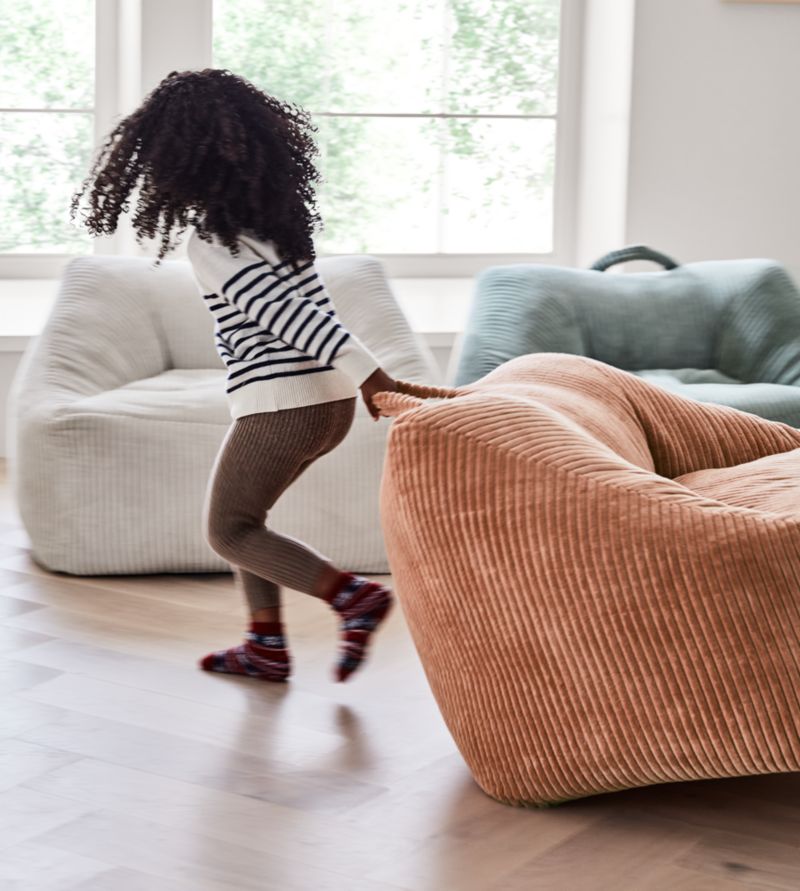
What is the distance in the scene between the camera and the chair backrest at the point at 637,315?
3.19 meters

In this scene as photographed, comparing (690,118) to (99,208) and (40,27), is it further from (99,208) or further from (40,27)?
(99,208)

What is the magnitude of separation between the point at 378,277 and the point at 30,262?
1694 millimetres

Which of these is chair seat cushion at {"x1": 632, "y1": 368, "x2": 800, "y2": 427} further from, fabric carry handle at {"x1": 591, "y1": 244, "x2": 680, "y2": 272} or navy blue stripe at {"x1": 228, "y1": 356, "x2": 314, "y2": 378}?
navy blue stripe at {"x1": 228, "y1": 356, "x2": 314, "y2": 378}

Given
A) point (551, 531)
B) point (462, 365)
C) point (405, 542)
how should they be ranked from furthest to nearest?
point (462, 365) → point (405, 542) → point (551, 531)

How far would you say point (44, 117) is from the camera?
14.2ft

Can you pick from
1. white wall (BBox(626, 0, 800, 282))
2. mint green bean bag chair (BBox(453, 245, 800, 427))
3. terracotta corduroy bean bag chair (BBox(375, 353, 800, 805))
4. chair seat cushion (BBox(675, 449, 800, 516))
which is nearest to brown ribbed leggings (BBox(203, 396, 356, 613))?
terracotta corduroy bean bag chair (BBox(375, 353, 800, 805))

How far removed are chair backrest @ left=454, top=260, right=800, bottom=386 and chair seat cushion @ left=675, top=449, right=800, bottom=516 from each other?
3.60ft

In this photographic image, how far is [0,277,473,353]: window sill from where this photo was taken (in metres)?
3.93

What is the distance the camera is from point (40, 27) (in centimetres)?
428

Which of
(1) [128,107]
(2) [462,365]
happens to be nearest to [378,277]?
(2) [462,365]

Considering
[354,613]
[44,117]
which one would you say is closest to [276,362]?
[354,613]

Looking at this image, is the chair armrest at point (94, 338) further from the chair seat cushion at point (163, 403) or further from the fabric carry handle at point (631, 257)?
the fabric carry handle at point (631, 257)

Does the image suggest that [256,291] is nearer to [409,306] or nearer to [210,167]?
[210,167]

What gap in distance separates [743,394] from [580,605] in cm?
155
